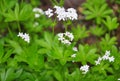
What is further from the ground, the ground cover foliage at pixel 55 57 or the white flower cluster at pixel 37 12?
the white flower cluster at pixel 37 12

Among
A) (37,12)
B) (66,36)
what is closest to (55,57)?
(66,36)

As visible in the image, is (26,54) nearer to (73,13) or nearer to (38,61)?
(38,61)

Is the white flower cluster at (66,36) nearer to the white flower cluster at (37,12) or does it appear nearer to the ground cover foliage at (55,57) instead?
the ground cover foliage at (55,57)

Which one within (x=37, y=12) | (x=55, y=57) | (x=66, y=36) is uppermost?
(x=37, y=12)

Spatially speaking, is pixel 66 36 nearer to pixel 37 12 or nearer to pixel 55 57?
pixel 55 57

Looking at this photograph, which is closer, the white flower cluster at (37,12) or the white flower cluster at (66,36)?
the white flower cluster at (66,36)

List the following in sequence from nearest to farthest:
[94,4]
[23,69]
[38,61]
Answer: [38,61], [23,69], [94,4]

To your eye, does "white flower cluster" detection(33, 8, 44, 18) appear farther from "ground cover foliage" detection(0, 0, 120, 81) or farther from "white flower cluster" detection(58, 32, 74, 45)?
"white flower cluster" detection(58, 32, 74, 45)

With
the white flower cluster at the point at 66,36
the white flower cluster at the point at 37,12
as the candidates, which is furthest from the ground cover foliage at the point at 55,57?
the white flower cluster at the point at 37,12

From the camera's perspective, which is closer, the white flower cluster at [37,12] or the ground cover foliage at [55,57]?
the ground cover foliage at [55,57]

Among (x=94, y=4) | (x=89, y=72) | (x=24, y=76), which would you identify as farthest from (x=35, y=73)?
(x=94, y=4)

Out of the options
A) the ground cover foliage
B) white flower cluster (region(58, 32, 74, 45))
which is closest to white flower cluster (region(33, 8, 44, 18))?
the ground cover foliage
